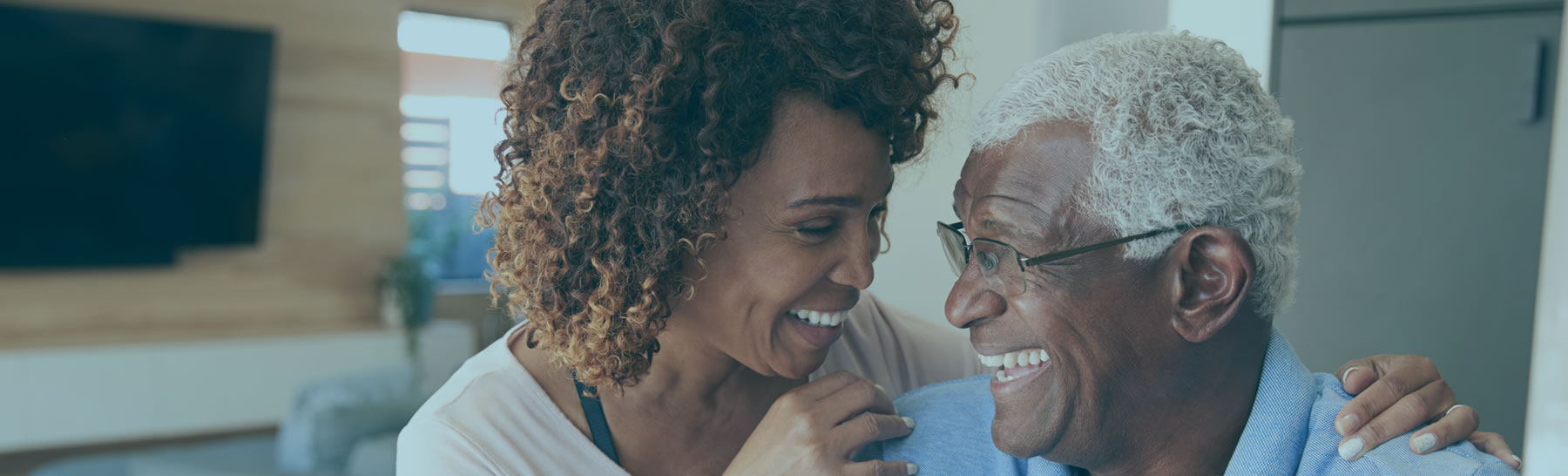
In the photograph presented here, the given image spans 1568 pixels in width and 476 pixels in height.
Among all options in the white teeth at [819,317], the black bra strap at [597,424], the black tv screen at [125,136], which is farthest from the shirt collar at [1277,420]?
the black tv screen at [125,136]

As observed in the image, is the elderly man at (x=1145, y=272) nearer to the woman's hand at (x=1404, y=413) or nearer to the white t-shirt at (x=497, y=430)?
the woman's hand at (x=1404, y=413)

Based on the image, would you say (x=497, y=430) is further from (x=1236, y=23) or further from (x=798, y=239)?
(x=1236, y=23)

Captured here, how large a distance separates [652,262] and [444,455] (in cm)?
31

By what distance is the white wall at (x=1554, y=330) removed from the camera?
369 millimetres

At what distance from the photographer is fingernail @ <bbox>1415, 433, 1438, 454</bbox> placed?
0.99m

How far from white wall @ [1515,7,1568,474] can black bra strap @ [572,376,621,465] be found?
106 cm

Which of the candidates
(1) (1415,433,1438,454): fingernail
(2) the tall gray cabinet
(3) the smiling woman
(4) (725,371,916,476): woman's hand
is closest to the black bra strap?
(3) the smiling woman

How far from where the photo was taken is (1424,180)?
2.08 m

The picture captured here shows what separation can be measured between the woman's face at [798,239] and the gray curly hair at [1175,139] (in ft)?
0.61

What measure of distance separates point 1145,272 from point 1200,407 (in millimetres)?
173

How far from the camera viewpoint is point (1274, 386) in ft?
3.57

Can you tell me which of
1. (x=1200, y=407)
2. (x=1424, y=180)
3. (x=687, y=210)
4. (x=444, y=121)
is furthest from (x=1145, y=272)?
(x=444, y=121)

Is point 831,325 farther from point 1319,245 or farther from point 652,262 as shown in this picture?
point 1319,245

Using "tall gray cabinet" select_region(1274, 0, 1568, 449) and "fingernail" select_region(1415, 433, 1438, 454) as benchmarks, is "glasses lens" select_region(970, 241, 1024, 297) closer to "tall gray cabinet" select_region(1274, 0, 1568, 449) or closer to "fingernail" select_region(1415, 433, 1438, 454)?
"fingernail" select_region(1415, 433, 1438, 454)
